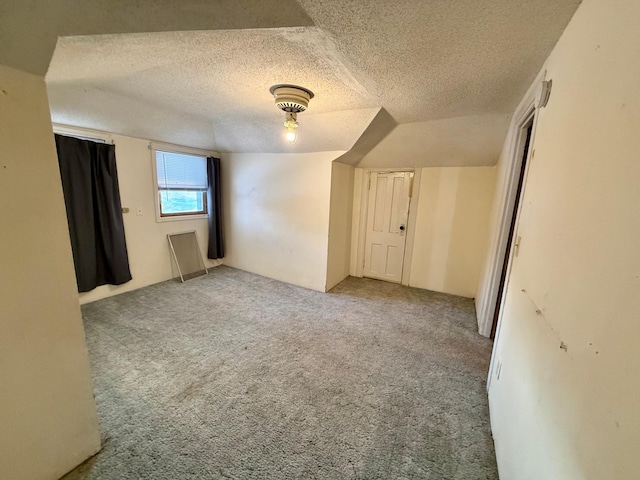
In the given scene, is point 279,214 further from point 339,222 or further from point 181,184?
point 181,184

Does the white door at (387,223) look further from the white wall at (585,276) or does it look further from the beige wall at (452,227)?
the white wall at (585,276)

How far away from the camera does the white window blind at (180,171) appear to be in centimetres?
369

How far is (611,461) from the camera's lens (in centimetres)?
53

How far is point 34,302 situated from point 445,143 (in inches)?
142

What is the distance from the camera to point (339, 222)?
3822 millimetres

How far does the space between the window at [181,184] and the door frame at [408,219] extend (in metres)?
2.66

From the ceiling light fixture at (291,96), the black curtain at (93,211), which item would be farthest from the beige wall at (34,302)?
the black curtain at (93,211)

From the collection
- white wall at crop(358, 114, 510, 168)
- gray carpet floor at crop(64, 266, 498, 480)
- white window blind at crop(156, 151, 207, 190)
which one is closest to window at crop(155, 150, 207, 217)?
white window blind at crop(156, 151, 207, 190)

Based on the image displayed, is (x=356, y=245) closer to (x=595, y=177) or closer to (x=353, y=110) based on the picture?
(x=353, y=110)

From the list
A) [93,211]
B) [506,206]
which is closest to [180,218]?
[93,211]

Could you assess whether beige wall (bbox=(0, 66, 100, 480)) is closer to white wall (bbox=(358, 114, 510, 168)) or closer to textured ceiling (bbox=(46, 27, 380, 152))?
textured ceiling (bbox=(46, 27, 380, 152))

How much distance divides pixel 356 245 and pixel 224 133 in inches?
104

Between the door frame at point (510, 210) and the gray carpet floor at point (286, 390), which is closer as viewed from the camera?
the gray carpet floor at point (286, 390)

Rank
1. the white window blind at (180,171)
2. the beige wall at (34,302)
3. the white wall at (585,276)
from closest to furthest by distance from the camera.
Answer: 1. the white wall at (585,276)
2. the beige wall at (34,302)
3. the white window blind at (180,171)
